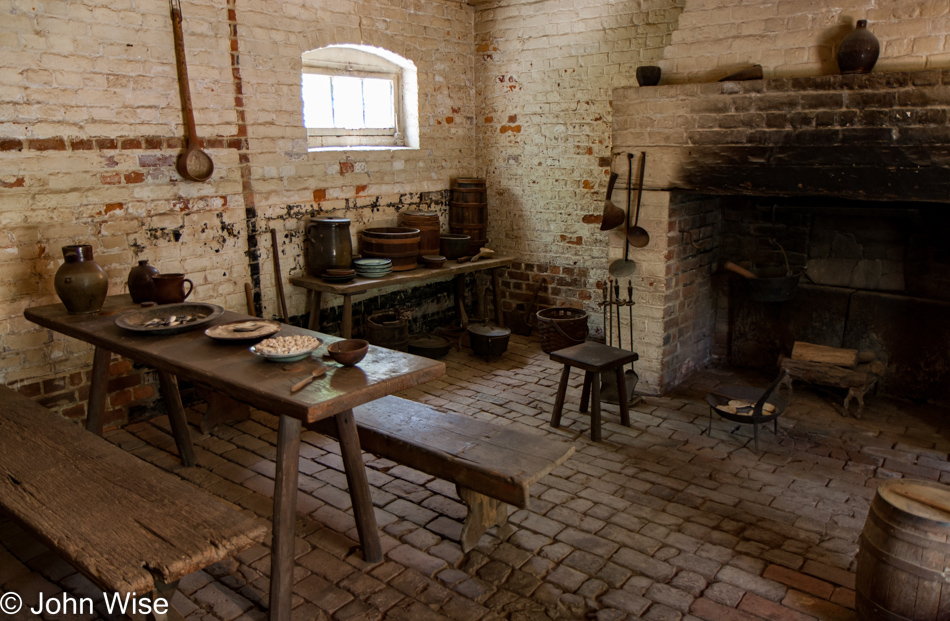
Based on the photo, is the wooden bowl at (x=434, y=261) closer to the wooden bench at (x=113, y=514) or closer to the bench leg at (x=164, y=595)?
the wooden bench at (x=113, y=514)

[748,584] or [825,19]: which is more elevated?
[825,19]

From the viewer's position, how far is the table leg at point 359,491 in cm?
300

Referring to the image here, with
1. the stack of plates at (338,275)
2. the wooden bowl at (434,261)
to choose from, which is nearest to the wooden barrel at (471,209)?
the wooden bowl at (434,261)

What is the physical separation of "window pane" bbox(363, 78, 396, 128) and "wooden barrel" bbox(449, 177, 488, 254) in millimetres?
913

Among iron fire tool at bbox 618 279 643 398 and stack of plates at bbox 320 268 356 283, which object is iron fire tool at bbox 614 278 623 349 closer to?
iron fire tool at bbox 618 279 643 398

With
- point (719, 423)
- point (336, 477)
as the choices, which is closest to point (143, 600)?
point (336, 477)

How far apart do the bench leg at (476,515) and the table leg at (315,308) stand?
9.04 feet

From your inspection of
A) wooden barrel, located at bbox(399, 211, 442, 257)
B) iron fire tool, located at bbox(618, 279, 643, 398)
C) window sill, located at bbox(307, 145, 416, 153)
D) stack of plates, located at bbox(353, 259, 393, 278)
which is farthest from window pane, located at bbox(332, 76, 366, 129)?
iron fire tool, located at bbox(618, 279, 643, 398)

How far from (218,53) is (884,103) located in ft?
14.5

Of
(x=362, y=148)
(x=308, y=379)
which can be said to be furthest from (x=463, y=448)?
(x=362, y=148)

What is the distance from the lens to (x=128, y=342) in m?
3.23

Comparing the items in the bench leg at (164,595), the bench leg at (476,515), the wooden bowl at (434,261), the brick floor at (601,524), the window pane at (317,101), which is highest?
the window pane at (317,101)

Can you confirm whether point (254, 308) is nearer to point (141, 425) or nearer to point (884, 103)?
point (141, 425)

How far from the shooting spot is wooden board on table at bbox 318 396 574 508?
2865 millimetres
